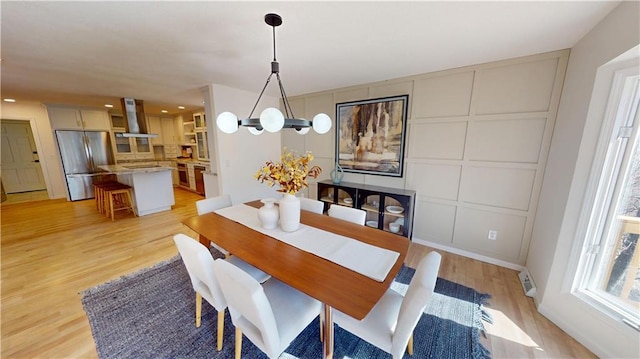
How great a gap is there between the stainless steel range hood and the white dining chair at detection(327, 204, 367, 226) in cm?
434

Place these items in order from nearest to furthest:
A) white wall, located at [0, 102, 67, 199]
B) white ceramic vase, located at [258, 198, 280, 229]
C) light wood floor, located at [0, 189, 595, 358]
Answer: light wood floor, located at [0, 189, 595, 358] → white ceramic vase, located at [258, 198, 280, 229] → white wall, located at [0, 102, 67, 199]

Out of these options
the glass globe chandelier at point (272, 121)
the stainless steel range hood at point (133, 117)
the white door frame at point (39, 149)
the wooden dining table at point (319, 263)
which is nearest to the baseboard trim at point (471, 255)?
the wooden dining table at point (319, 263)

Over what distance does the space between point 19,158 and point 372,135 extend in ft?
31.2

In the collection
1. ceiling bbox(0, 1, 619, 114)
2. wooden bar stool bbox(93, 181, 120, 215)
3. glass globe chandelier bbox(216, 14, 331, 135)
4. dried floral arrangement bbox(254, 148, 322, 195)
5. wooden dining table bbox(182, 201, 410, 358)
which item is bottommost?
wooden bar stool bbox(93, 181, 120, 215)

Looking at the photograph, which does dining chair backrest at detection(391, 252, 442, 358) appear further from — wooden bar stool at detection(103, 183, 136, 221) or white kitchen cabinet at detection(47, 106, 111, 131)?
white kitchen cabinet at detection(47, 106, 111, 131)

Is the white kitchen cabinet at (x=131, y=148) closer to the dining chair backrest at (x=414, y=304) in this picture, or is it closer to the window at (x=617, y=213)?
the dining chair backrest at (x=414, y=304)

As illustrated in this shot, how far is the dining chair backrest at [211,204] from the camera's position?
233 cm

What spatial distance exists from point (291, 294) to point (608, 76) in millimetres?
2634

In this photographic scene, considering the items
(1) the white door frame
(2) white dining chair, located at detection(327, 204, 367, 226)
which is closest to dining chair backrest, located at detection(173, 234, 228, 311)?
(2) white dining chair, located at detection(327, 204, 367, 226)

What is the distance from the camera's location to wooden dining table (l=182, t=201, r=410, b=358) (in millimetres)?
1060

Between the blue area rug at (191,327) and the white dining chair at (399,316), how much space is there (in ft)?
1.42

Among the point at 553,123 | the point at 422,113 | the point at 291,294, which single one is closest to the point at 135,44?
the point at 291,294

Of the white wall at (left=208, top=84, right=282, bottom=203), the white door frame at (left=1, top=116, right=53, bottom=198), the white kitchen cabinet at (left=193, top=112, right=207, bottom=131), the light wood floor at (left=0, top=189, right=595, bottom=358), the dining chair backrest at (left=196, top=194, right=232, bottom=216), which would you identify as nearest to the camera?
the light wood floor at (left=0, top=189, right=595, bottom=358)

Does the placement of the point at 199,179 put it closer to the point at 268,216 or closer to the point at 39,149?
the point at 39,149
